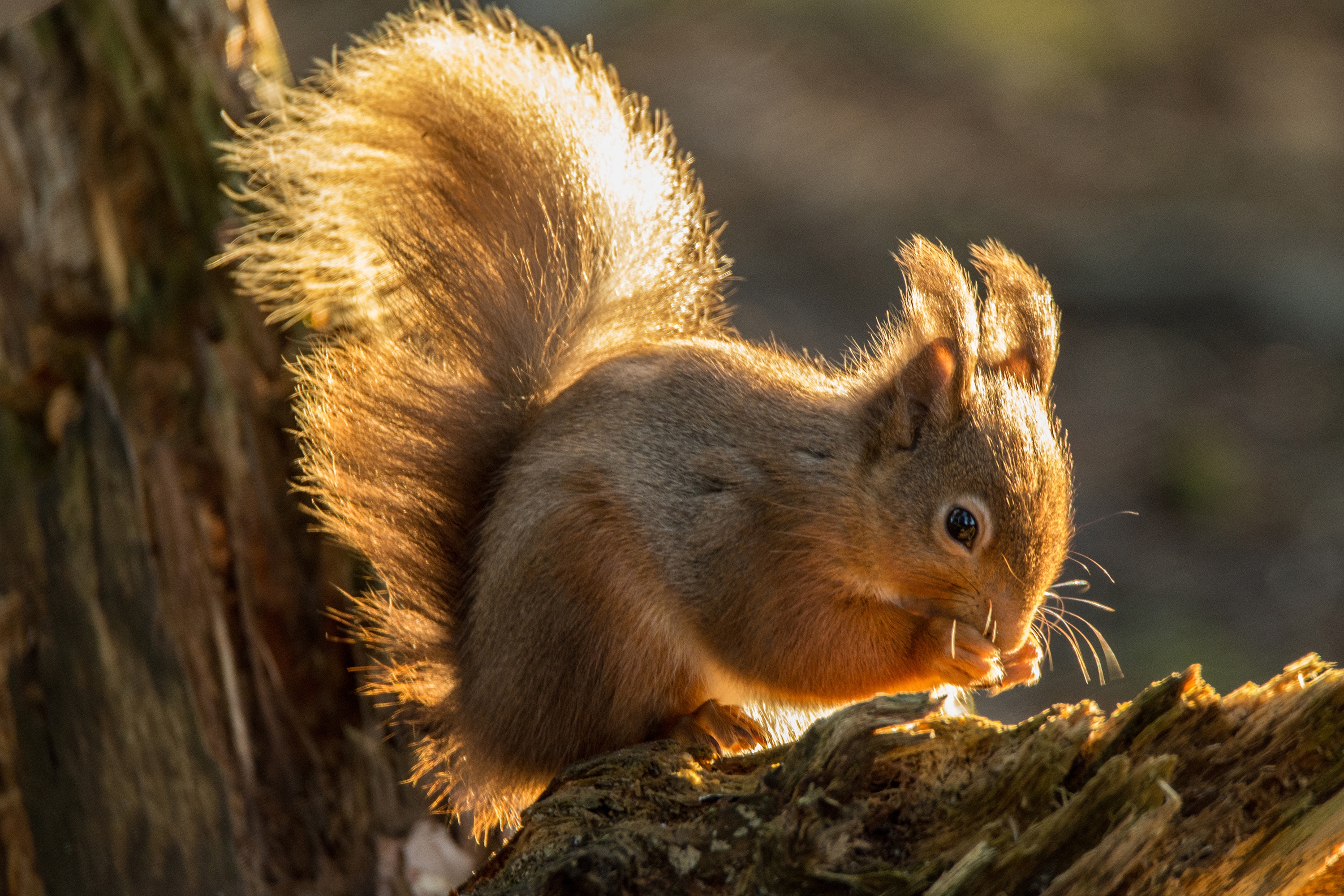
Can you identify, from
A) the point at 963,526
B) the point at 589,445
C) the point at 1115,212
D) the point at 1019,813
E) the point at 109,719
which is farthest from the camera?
the point at 1115,212

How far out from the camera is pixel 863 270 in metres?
5.94

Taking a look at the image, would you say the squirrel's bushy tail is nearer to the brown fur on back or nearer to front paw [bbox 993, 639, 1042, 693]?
the brown fur on back

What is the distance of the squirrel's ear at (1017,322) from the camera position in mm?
1908

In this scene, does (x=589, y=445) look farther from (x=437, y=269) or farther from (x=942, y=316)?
(x=942, y=316)

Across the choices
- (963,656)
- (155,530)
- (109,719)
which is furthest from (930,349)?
(109,719)

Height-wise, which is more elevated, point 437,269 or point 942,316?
point 437,269

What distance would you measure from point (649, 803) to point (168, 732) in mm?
1041

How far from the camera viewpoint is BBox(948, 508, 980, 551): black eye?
1772 mm

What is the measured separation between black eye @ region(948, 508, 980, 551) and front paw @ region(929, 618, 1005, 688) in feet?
0.44

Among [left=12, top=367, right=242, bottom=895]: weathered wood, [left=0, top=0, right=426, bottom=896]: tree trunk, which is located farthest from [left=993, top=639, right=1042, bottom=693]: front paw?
[left=12, top=367, right=242, bottom=895]: weathered wood

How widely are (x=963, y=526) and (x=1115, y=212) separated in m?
4.71

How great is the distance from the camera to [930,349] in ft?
6.07

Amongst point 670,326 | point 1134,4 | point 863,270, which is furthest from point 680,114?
point 670,326

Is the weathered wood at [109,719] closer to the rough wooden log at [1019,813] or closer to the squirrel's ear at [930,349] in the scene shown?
the rough wooden log at [1019,813]
